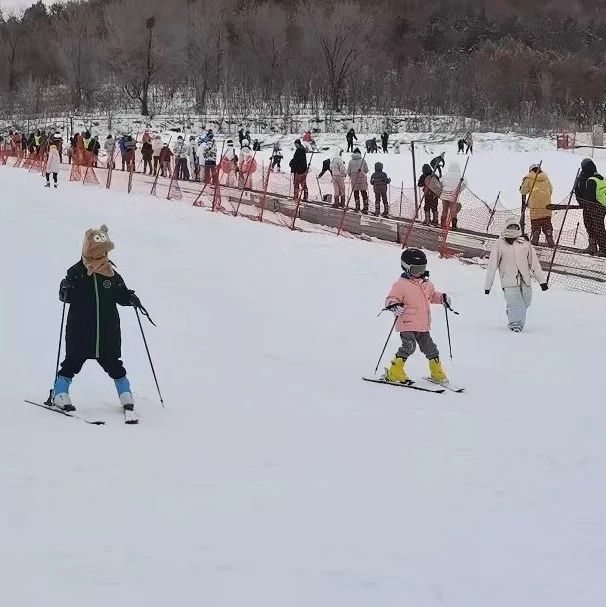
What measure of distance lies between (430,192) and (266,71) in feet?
167

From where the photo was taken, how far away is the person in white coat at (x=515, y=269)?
36.3ft

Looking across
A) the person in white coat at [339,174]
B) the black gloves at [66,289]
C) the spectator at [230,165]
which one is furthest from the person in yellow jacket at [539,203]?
the spectator at [230,165]

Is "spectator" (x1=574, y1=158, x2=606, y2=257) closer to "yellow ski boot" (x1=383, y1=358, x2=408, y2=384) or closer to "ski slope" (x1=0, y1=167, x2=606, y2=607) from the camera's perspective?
"ski slope" (x1=0, y1=167, x2=606, y2=607)

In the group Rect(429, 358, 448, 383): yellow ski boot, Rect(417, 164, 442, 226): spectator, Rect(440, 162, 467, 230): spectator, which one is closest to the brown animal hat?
Rect(429, 358, 448, 383): yellow ski boot

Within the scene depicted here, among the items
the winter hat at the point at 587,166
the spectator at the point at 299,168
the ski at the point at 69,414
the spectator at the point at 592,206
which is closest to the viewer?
the ski at the point at 69,414

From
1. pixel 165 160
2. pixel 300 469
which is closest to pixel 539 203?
pixel 300 469

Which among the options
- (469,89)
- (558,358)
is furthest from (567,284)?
(469,89)

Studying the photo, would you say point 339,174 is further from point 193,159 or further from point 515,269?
point 515,269

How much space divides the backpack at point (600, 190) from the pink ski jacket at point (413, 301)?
7.28m

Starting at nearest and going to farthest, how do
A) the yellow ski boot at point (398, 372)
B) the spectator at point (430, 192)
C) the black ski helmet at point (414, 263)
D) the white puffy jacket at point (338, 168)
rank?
the black ski helmet at point (414, 263) < the yellow ski boot at point (398, 372) < the spectator at point (430, 192) < the white puffy jacket at point (338, 168)

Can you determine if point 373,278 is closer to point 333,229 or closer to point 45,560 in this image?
point 333,229

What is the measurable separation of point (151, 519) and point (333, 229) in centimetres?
1534

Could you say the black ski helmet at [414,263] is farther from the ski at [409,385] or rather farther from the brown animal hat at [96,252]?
the brown animal hat at [96,252]

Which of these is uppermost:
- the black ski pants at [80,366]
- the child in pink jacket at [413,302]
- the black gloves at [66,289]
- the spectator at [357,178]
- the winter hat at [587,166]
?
the winter hat at [587,166]
